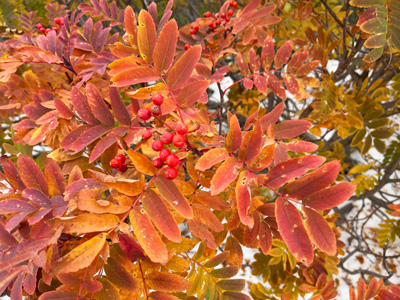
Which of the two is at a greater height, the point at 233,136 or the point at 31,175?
the point at 233,136

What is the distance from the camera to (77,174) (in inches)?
27.3

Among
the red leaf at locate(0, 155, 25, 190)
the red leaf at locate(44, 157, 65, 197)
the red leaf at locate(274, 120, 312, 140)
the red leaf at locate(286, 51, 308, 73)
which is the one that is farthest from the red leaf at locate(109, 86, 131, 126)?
the red leaf at locate(286, 51, 308, 73)

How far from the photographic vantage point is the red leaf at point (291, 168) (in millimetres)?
544

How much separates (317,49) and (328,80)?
31cm

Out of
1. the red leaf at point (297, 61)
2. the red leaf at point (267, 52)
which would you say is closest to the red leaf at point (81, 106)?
the red leaf at point (267, 52)

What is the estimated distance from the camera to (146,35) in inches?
25.9

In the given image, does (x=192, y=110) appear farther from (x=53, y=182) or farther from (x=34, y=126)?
(x=34, y=126)

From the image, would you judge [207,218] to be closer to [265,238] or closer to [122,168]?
[265,238]

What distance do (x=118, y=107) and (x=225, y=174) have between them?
1.12 feet

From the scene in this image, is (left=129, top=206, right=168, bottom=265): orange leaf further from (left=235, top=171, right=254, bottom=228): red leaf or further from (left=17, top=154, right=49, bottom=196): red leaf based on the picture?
(left=17, top=154, right=49, bottom=196): red leaf

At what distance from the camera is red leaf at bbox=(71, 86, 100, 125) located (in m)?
0.69

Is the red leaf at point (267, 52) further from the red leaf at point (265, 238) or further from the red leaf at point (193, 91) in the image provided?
the red leaf at point (265, 238)

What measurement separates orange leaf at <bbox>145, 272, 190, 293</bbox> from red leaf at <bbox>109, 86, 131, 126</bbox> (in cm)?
41

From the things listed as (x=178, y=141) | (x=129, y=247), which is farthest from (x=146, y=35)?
(x=129, y=247)
